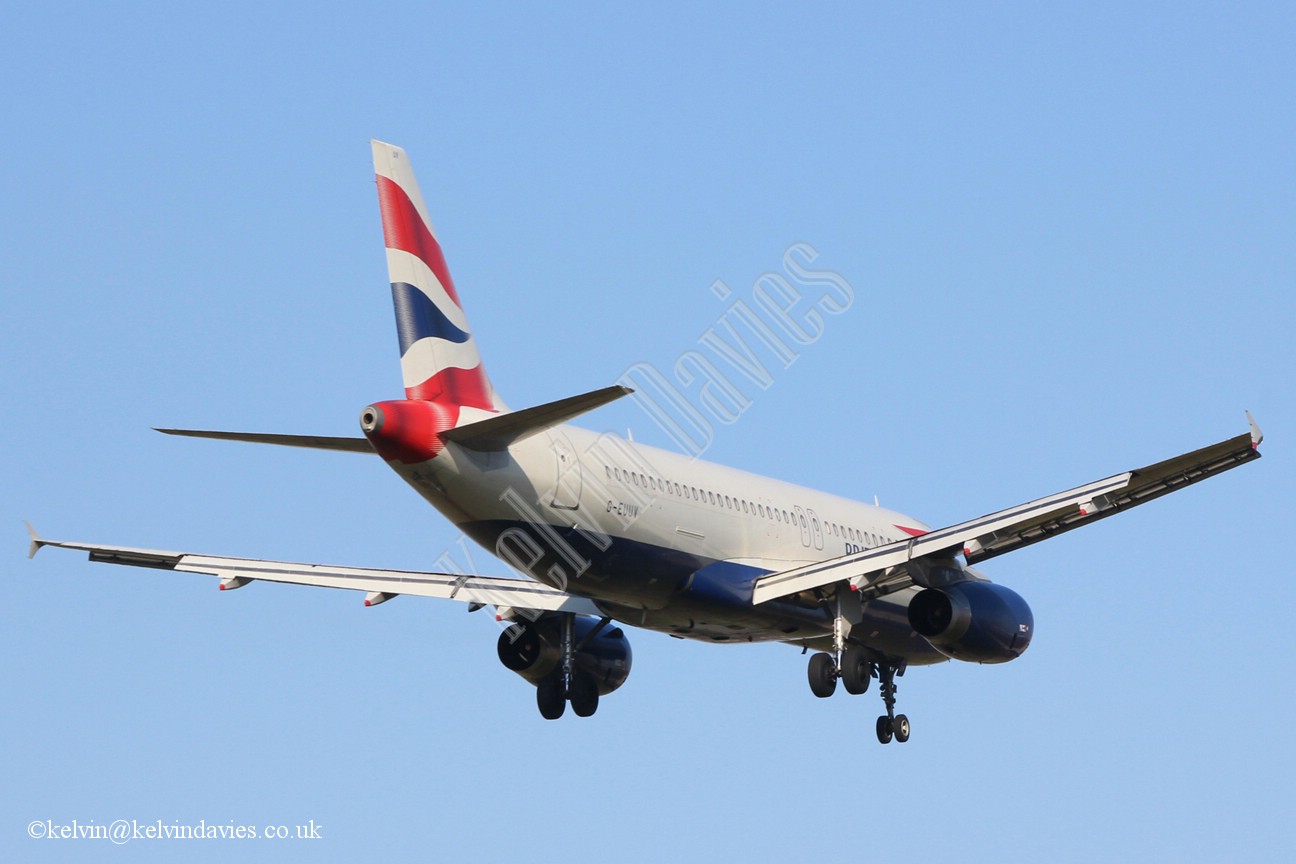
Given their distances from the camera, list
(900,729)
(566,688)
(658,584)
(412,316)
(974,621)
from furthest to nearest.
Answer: (900,729) → (566,688) → (974,621) → (658,584) → (412,316)

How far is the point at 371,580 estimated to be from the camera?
3575 centimetres

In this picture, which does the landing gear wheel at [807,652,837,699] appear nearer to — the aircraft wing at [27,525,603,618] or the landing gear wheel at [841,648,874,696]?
the landing gear wheel at [841,648,874,696]

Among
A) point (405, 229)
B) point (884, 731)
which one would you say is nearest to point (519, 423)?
point (405, 229)

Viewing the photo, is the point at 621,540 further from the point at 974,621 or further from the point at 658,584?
the point at 974,621

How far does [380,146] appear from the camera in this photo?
3061cm

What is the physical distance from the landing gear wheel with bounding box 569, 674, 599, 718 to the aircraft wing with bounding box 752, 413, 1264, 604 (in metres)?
4.59

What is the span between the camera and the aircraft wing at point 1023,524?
2988cm

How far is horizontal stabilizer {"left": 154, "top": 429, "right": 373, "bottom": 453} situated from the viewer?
26.8 meters

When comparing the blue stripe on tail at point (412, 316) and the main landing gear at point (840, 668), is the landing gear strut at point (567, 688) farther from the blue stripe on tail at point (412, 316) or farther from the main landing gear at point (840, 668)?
the blue stripe on tail at point (412, 316)

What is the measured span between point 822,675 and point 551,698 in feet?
18.3

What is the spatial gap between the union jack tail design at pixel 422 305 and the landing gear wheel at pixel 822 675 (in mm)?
8726

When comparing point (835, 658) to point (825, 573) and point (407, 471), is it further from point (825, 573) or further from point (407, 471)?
point (407, 471)


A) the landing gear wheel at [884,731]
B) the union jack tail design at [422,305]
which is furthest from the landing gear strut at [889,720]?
the union jack tail design at [422,305]

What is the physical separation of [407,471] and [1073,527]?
12143 mm
